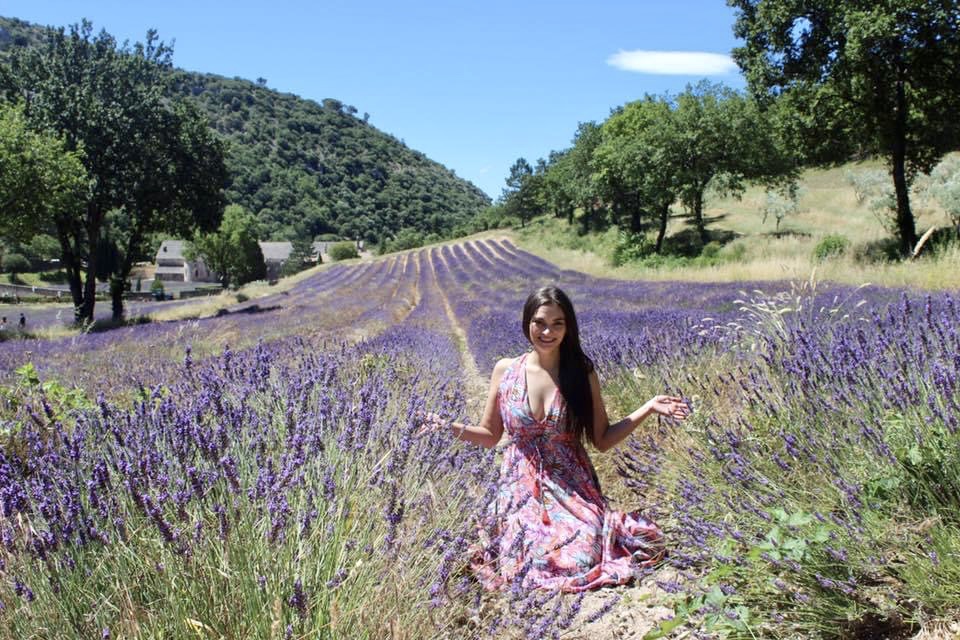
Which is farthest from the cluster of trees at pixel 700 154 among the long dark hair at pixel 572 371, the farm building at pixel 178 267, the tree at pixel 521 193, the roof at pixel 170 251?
the roof at pixel 170 251

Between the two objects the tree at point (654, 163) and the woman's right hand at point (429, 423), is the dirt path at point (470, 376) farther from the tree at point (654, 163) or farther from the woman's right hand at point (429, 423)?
the tree at point (654, 163)

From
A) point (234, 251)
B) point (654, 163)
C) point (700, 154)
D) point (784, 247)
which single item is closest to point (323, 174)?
point (234, 251)

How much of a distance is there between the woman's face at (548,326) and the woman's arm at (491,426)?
22 centimetres

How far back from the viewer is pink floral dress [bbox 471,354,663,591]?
2482mm

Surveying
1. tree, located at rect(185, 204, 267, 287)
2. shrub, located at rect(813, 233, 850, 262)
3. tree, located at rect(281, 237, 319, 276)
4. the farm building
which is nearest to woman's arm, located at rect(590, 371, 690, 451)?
shrub, located at rect(813, 233, 850, 262)

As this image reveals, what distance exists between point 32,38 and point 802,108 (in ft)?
595

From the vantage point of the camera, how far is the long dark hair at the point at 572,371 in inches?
119

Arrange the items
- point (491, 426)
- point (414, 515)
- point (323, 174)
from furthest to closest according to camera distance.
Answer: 1. point (323, 174)
2. point (491, 426)
3. point (414, 515)

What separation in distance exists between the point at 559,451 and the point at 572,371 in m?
0.37

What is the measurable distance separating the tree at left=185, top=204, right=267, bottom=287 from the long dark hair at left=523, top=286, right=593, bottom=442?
2678 inches

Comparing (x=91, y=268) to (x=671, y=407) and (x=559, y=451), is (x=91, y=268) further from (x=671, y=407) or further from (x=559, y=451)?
(x=671, y=407)

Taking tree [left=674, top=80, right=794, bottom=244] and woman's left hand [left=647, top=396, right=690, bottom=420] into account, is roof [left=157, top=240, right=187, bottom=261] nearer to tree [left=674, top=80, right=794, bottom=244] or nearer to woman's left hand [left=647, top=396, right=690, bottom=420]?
tree [left=674, top=80, right=794, bottom=244]

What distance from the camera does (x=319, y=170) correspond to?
12812 cm

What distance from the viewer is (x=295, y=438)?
2.04m
